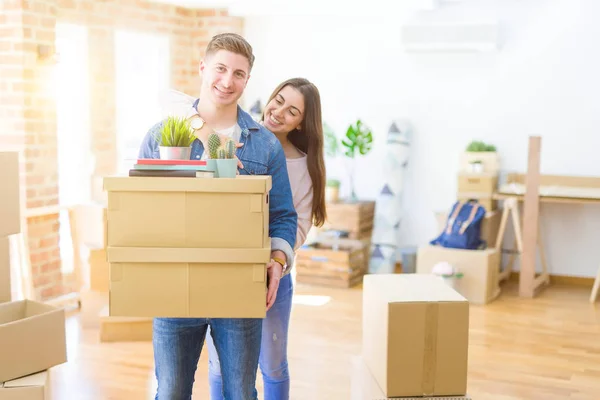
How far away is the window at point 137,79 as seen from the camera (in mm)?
5715

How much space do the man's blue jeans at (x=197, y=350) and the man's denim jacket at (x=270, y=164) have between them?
0.80 feet

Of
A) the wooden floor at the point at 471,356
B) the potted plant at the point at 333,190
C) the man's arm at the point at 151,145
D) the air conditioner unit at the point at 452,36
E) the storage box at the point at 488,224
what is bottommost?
the wooden floor at the point at 471,356

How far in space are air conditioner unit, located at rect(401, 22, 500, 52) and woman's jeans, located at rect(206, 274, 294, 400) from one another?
3763 mm

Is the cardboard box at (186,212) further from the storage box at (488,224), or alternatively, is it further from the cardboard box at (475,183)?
the cardboard box at (475,183)

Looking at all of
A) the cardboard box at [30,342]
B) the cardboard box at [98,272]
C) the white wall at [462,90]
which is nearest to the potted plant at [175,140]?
the cardboard box at [30,342]

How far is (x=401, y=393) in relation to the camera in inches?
111

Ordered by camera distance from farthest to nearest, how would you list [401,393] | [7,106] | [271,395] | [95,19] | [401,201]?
[401,201], [95,19], [7,106], [401,393], [271,395]

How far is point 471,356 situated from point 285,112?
2.17m

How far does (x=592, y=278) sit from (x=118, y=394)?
388 cm

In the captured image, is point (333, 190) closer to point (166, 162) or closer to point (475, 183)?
point (475, 183)

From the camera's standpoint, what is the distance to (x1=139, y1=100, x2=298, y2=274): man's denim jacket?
200cm

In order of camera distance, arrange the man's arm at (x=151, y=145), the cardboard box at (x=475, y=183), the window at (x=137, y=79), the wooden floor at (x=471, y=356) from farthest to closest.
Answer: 1. the window at (x=137, y=79)
2. the cardboard box at (x=475, y=183)
3. the wooden floor at (x=471, y=356)
4. the man's arm at (x=151, y=145)

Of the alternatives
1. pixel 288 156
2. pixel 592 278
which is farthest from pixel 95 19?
pixel 592 278

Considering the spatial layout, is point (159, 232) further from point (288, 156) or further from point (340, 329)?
point (340, 329)
